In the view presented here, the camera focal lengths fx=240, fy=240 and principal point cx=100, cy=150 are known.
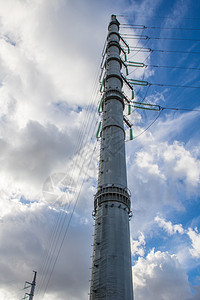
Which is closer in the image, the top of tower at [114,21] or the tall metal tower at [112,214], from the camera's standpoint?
the tall metal tower at [112,214]

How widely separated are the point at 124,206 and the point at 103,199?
3.70m

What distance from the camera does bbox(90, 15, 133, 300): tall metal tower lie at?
108 ft

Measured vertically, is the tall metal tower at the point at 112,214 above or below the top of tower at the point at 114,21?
below

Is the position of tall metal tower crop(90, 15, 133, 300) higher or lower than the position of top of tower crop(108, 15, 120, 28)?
lower

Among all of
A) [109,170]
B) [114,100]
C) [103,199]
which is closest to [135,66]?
[114,100]

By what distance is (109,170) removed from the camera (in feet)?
144

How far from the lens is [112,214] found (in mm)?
38375

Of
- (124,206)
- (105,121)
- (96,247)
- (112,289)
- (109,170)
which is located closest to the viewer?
(112,289)

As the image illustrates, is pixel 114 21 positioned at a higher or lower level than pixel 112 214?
higher

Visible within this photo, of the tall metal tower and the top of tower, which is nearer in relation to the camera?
the tall metal tower

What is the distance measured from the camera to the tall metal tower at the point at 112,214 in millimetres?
32844

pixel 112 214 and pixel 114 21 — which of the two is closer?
pixel 112 214

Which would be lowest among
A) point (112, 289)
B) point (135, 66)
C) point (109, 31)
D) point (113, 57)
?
point (112, 289)

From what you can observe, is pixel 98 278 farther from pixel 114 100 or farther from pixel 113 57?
pixel 113 57
